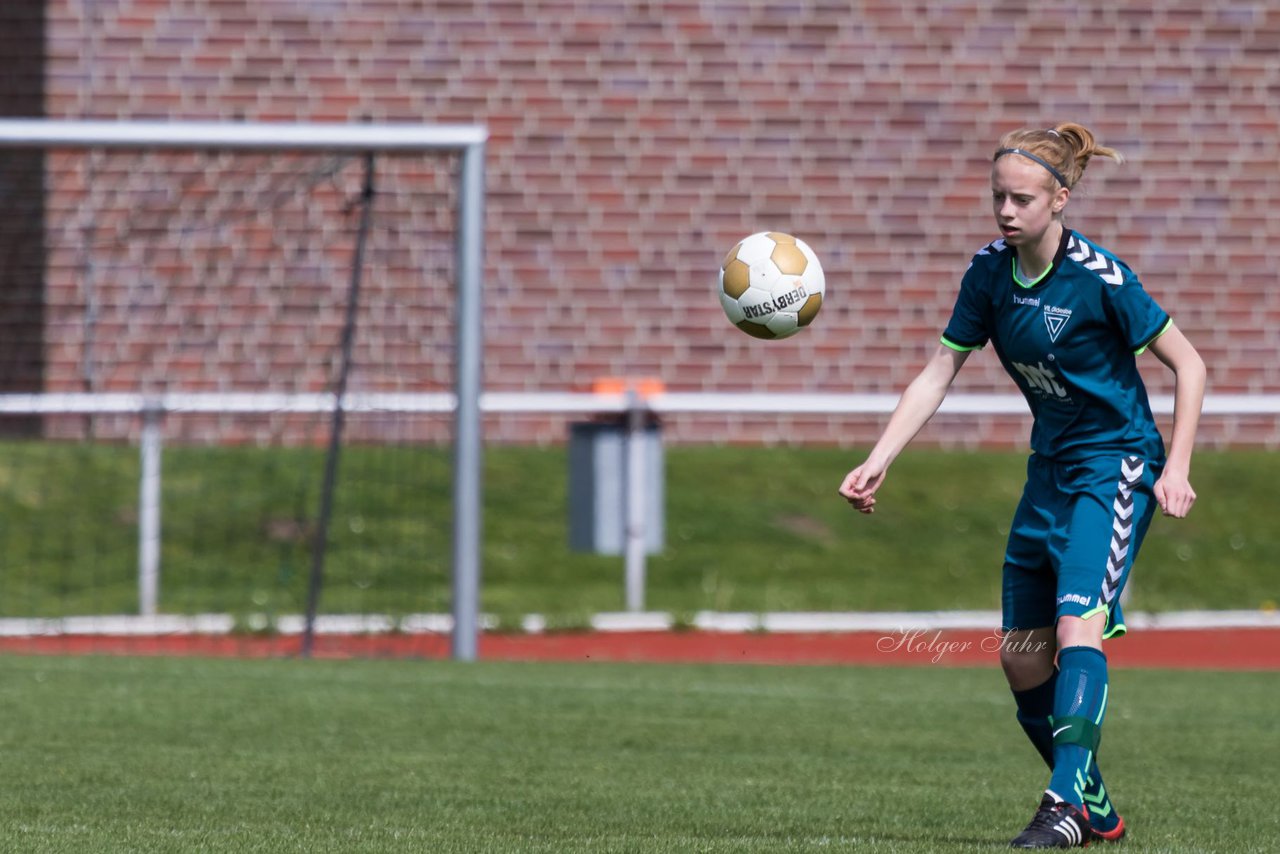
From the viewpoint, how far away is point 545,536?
14.9 meters

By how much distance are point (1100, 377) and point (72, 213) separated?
459 inches

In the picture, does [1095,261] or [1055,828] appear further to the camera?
[1095,261]

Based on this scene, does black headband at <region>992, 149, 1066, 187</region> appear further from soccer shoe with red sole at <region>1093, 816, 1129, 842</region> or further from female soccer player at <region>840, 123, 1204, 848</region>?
soccer shoe with red sole at <region>1093, 816, 1129, 842</region>

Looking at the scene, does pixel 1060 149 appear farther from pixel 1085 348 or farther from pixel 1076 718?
pixel 1076 718

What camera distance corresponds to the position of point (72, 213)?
1543cm

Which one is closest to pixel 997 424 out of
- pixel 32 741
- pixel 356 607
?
pixel 356 607

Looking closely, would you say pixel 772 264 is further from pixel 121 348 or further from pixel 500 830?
pixel 121 348

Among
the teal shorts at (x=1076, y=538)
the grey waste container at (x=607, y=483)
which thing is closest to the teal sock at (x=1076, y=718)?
the teal shorts at (x=1076, y=538)

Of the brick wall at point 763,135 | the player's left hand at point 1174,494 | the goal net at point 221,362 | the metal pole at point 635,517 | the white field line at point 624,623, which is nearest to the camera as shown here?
the player's left hand at point 1174,494

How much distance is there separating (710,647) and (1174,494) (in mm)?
7411

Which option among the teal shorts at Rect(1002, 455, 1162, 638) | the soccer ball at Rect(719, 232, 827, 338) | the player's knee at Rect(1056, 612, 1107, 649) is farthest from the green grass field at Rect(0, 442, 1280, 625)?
the player's knee at Rect(1056, 612, 1107, 649)

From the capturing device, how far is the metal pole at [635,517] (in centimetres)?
1305

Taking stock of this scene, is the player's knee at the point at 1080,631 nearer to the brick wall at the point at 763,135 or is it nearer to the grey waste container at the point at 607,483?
the grey waste container at the point at 607,483

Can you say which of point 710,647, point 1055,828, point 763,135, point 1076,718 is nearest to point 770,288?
point 1076,718
